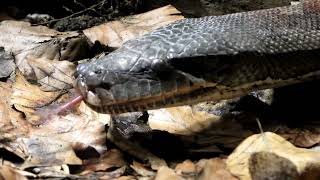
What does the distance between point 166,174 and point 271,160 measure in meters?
0.49

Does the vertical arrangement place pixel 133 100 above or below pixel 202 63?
below

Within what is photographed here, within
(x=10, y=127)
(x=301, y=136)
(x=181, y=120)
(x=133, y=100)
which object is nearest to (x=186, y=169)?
(x=133, y=100)

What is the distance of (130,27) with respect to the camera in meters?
4.65

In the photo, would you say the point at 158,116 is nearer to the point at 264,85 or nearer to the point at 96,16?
the point at 264,85

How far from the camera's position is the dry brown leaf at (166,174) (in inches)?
105

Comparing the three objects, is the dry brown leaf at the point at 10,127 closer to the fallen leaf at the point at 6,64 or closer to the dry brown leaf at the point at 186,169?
the fallen leaf at the point at 6,64

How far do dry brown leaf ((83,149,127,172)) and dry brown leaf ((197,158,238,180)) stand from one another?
1.36ft

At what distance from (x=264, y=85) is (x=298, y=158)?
0.85 metres

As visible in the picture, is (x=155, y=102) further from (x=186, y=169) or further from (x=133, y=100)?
(x=186, y=169)

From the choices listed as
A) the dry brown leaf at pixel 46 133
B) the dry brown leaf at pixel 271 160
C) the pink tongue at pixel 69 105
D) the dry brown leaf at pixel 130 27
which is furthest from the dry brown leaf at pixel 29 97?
the dry brown leaf at pixel 271 160

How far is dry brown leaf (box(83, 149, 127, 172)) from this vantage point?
9.46ft

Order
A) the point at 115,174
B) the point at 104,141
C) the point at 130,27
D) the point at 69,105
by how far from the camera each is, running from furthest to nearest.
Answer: the point at 130,27 < the point at 69,105 < the point at 104,141 < the point at 115,174

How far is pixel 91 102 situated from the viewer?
9.78 feet

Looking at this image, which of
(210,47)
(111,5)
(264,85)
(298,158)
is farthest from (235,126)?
(111,5)
